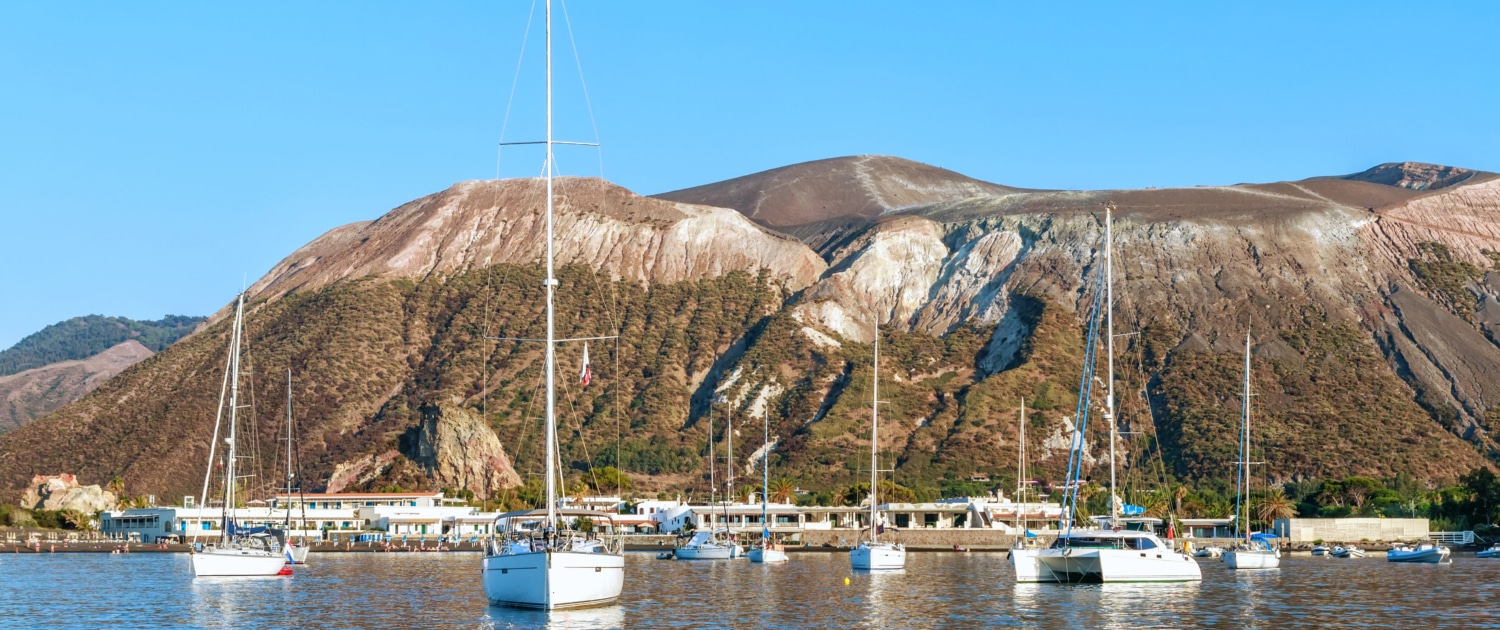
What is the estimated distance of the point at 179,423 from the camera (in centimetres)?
17962

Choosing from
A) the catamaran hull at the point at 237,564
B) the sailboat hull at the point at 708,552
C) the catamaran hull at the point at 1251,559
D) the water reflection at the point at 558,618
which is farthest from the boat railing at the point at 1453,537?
the water reflection at the point at 558,618

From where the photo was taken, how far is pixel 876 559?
279ft

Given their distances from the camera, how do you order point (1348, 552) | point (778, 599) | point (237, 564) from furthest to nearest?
point (1348, 552), point (237, 564), point (778, 599)

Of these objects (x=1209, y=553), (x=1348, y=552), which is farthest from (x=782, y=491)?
(x=1348, y=552)

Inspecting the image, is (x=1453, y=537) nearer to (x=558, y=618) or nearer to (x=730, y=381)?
(x=558, y=618)

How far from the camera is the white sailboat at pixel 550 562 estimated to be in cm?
4853

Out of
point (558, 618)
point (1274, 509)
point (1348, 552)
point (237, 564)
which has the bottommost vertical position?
point (1348, 552)

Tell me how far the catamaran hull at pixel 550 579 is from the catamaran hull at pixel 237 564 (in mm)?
30185

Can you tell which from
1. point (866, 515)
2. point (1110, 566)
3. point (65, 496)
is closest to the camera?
point (1110, 566)

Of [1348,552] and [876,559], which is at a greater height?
[876,559]

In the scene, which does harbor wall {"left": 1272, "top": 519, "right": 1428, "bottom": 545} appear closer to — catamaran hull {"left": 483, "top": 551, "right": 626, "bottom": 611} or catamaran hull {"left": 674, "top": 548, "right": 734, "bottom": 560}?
catamaran hull {"left": 674, "top": 548, "right": 734, "bottom": 560}

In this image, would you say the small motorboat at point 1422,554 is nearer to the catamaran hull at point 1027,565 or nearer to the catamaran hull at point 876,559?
the catamaran hull at point 876,559

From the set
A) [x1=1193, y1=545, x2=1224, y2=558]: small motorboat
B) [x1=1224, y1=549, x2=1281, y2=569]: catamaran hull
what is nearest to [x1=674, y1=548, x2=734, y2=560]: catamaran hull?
[x1=1193, y1=545, x2=1224, y2=558]: small motorboat

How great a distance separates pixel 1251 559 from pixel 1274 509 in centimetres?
3831
